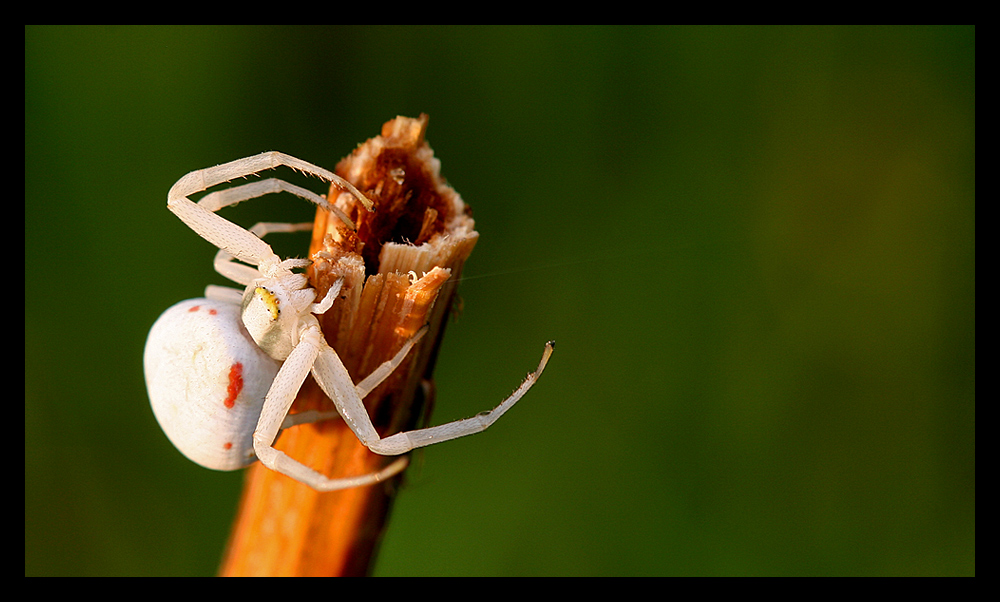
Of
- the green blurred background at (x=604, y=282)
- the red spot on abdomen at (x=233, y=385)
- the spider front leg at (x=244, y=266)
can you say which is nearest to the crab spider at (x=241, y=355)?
the red spot on abdomen at (x=233, y=385)

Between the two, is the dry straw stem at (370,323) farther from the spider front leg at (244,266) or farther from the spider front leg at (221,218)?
the spider front leg at (244,266)

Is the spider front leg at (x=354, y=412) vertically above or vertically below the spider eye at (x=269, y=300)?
below

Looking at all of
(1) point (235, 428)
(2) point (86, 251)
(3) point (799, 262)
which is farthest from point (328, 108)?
(3) point (799, 262)

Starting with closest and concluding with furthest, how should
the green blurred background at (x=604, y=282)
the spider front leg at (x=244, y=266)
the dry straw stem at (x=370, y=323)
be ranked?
1. the dry straw stem at (x=370, y=323)
2. the spider front leg at (x=244, y=266)
3. the green blurred background at (x=604, y=282)

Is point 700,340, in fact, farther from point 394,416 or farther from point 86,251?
point 86,251

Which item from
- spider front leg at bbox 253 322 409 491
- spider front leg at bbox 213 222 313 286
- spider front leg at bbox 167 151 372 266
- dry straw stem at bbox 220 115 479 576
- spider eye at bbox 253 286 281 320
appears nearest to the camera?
dry straw stem at bbox 220 115 479 576

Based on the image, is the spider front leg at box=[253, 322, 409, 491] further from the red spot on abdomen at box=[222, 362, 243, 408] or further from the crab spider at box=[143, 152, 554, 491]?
the red spot on abdomen at box=[222, 362, 243, 408]

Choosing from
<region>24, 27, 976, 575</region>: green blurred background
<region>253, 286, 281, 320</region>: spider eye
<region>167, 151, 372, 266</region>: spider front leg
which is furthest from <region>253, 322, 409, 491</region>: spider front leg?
<region>24, 27, 976, 575</region>: green blurred background

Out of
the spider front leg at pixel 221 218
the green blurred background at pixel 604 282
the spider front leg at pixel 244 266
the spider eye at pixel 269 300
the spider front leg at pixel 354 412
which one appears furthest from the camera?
the green blurred background at pixel 604 282
